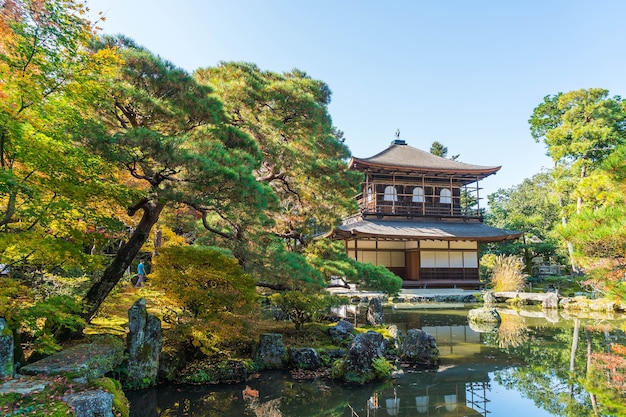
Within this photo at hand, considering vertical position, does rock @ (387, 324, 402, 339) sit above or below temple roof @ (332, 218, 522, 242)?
below

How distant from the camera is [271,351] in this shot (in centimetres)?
673

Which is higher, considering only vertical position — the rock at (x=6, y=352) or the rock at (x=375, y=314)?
the rock at (x=6, y=352)

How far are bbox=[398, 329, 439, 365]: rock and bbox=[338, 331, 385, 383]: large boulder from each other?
103cm

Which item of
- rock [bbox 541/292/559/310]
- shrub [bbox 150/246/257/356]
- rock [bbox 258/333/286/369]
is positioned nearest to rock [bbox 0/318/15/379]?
shrub [bbox 150/246/257/356]

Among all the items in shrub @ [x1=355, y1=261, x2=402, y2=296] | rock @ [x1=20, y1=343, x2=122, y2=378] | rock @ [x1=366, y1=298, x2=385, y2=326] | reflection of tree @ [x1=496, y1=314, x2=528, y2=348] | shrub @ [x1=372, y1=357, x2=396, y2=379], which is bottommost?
reflection of tree @ [x1=496, y1=314, x2=528, y2=348]

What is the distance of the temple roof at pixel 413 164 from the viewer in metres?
19.8

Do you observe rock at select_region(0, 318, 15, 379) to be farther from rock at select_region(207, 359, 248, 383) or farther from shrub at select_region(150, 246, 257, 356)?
rock at select_region(207, 359, 248, 383)

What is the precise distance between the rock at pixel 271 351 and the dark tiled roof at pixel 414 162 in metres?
13.7

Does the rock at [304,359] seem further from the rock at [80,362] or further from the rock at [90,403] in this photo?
the rock at [90,403]

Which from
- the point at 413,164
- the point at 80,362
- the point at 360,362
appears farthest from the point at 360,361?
the point at 413,164

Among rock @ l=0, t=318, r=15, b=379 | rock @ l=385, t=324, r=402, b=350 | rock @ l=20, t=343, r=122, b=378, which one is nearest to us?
rock @ l=0, t=318, r=15, b=379

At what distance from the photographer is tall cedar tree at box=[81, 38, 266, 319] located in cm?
466

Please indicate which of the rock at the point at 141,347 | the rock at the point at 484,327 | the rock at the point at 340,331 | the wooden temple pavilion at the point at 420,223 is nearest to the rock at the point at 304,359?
the rock at the point at 340,331

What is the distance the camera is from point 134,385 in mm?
5426
